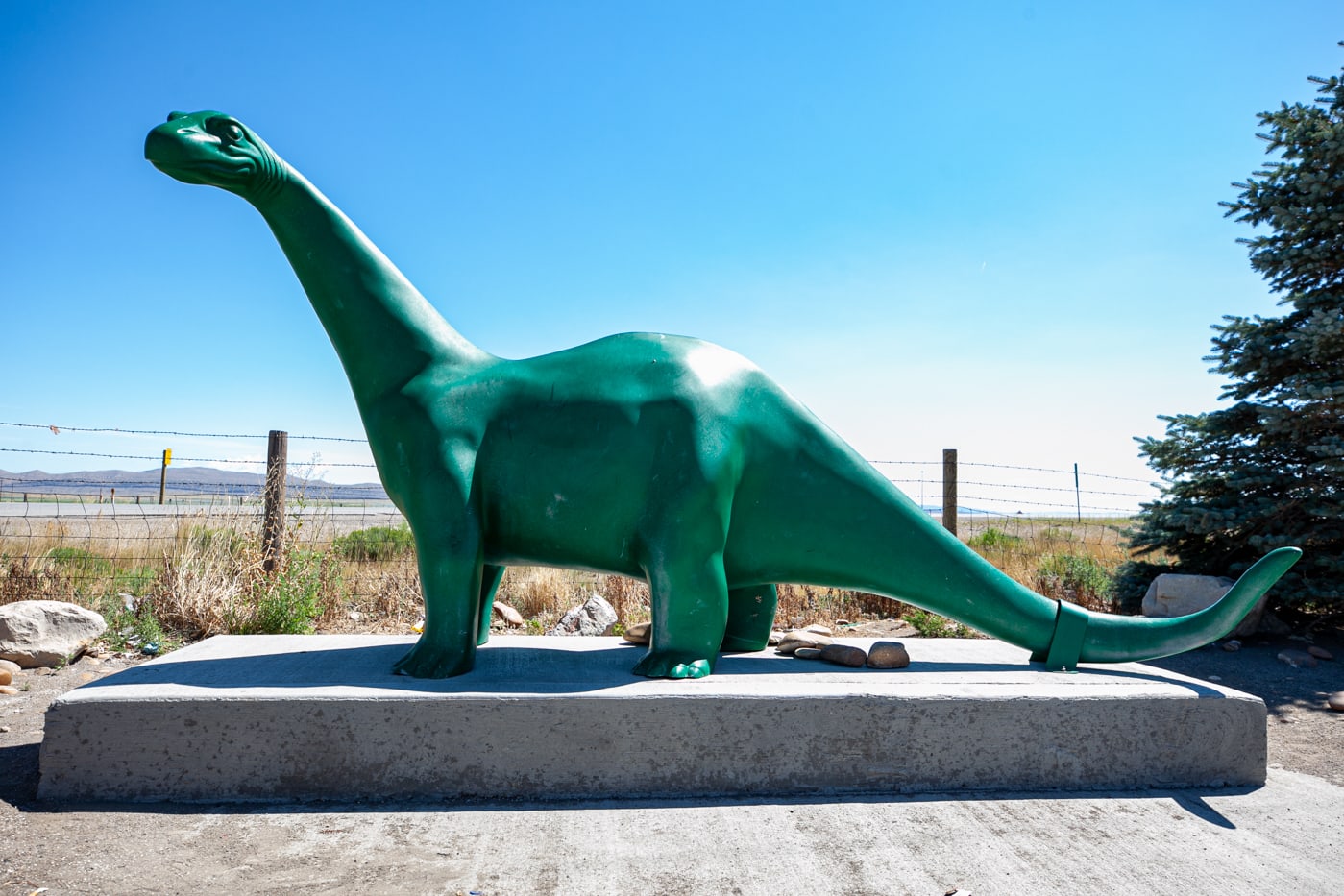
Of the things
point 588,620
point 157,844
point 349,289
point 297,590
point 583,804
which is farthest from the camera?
point 588,620

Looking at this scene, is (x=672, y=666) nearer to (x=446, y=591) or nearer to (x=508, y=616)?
(x=446, y=591)

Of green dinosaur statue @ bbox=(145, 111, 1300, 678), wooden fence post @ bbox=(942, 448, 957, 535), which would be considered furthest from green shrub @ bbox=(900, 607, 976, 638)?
green dinosaur statue @ bbox=(145, 111, 1300, 678)

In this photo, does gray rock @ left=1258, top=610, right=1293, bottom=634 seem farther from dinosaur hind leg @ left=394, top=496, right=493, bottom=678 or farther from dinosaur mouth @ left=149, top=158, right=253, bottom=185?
dinosaur mouth @ left=149, top=158, right=253, bottom=185

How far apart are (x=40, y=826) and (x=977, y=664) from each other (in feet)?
12.1

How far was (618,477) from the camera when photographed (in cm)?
358

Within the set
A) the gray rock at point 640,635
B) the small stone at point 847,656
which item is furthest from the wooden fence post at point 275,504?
the small stone at point 847,656

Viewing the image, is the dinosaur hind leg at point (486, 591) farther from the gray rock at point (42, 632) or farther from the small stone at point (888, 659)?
the gray rock at point (42, 632)

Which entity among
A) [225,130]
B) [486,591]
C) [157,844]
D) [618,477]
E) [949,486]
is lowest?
[157,844]

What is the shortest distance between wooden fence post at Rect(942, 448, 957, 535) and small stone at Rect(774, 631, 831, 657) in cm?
482

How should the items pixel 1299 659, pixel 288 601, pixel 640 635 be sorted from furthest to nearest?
pixel 1299 659, pixel 288 601, pixel 640 635

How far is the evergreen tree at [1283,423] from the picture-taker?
682 cm

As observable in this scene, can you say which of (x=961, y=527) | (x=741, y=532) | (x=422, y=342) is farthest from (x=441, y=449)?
(x=961, y=527)

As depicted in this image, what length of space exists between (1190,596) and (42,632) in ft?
27.8

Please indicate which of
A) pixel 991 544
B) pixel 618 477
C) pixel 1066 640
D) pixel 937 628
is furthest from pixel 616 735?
pixel 991 544
